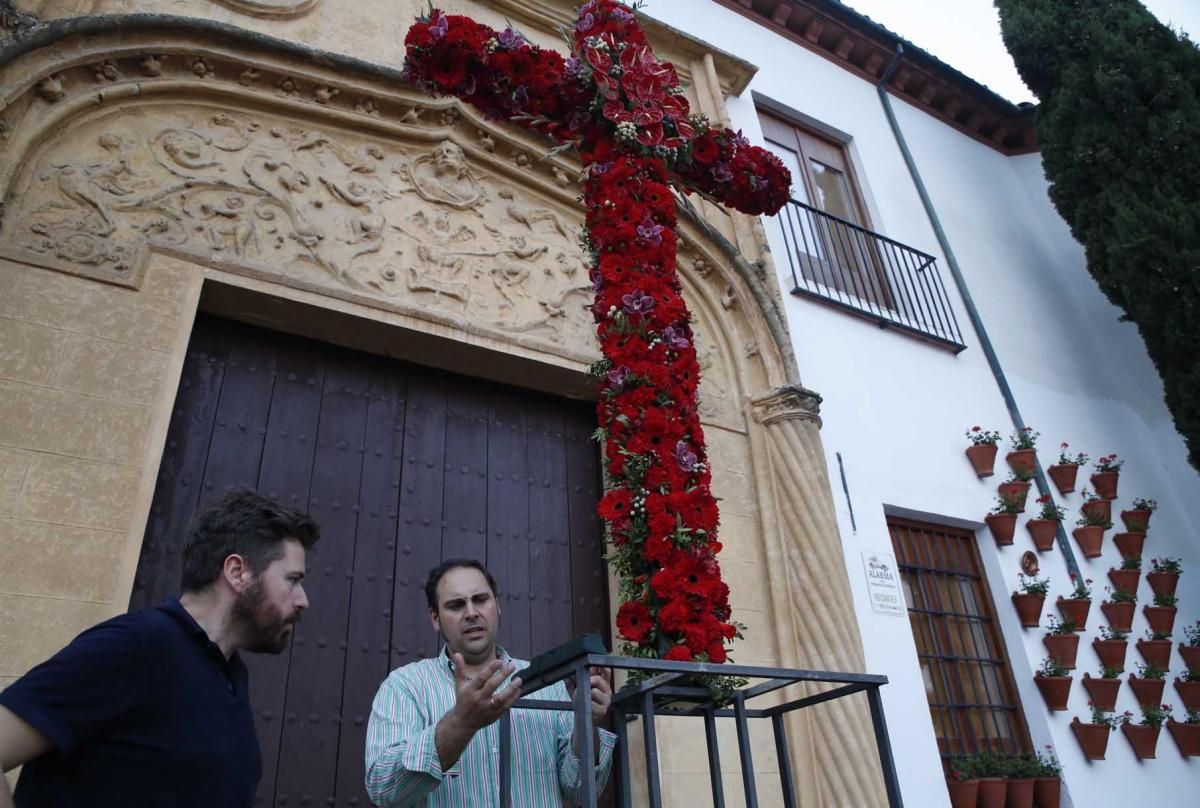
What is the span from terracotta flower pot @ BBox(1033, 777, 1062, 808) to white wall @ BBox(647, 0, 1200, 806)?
→ 5.3 inches

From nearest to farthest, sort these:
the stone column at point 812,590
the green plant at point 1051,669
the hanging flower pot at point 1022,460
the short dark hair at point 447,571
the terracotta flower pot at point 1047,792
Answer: the short dark hair at point 447,571 → the stone column at point 812,590 → the terracotta flower pot at point 1047,792 → the green plant at point 1051,669 → the hanging flower pot at point 1022,460

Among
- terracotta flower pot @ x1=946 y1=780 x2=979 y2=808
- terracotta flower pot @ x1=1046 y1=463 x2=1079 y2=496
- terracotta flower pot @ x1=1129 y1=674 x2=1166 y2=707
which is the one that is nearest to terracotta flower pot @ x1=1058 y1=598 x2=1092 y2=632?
terracotta flower pot @ x1=1129 y1=674 x2=1166 y2=707

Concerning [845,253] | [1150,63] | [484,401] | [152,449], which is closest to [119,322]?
[152,449]

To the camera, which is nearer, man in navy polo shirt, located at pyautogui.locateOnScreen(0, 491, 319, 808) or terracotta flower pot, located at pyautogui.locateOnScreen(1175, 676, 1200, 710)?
man in navy polo shirt, located at pyautogui.locateOnScreen(0, 491, 319, 808)

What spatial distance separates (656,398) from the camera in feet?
7.93

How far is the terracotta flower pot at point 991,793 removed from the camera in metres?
4.55

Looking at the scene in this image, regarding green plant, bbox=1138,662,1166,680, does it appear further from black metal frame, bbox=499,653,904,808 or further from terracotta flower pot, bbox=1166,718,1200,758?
black metal frame, bbox=499,653,904,808

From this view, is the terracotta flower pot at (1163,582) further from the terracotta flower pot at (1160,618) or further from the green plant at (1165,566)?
the terracotta flower pot at (1160,618)

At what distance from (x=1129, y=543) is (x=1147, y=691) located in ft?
3.88

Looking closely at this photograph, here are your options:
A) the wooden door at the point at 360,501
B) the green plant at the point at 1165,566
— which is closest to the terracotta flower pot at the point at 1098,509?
the green plant at the point at 1165,566

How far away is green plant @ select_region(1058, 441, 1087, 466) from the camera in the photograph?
20.7 feet

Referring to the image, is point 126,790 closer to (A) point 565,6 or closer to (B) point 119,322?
(B) point 119,322

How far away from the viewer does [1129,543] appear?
6.29m

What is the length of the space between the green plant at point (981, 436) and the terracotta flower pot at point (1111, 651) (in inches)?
58.4
